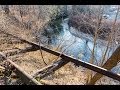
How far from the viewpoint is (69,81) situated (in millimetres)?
8062

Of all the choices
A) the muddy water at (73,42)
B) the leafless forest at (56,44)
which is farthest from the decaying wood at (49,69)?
the muddy water at (73,42)

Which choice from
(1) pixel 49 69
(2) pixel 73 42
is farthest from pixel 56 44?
(1) pixel 49 69

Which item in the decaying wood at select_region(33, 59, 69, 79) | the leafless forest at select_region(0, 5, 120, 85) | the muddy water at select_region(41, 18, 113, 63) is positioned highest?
the decaying wood at select_region(33, 59, 69, 79)

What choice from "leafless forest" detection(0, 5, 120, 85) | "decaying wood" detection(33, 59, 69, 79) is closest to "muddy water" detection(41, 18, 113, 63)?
"leafless forest" detection(0, 5, 120, 85)

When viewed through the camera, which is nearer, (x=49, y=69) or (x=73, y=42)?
(x=49, y=69)

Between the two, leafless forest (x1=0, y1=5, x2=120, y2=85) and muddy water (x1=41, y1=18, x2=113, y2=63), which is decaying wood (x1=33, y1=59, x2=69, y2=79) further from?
muddy water (x1=41, y1=18, x2=113, y2=63)

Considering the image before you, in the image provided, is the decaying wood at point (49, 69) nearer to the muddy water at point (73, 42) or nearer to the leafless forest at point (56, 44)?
the leafless forest at point (56, 44)

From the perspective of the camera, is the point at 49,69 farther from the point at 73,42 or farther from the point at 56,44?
the point at 73,42

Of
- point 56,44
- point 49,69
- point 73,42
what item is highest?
point 49,69

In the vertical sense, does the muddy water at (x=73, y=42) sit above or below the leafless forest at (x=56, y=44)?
below

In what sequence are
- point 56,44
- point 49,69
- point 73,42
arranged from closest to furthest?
point 49,69, point 56,44, point 73,42

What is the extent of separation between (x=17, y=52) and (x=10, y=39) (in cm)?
348
